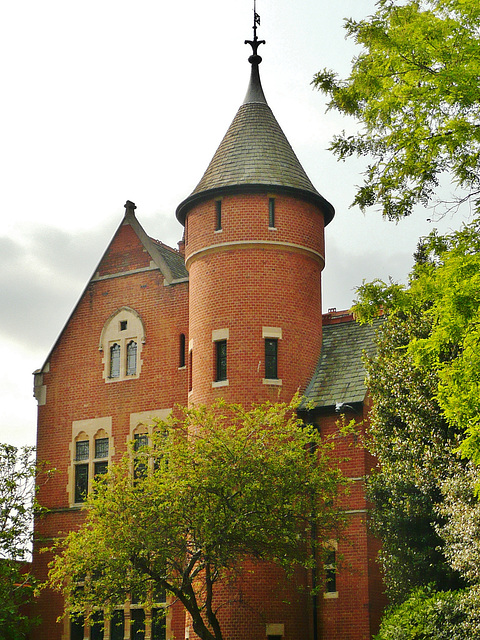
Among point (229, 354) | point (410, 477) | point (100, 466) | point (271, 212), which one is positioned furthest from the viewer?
point (100, 466)

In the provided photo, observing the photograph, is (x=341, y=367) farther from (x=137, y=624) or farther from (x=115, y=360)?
(x=137, y=624)

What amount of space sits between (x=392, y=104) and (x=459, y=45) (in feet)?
4.96

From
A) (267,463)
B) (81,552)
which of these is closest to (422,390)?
(267,463)

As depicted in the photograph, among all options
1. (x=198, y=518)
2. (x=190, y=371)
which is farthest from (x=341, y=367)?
(x=198, y=518)

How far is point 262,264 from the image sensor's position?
29328 mm

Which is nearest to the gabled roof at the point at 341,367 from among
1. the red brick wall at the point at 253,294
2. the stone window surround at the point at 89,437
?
the red brick wall at the point at 253,294

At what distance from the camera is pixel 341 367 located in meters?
29.2

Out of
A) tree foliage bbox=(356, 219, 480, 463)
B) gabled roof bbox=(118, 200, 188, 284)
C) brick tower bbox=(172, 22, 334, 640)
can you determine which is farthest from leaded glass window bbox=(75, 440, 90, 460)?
tree foliage bbox=(356, 219, 480, 463)

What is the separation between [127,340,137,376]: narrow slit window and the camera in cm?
3262

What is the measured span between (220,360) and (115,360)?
556cm

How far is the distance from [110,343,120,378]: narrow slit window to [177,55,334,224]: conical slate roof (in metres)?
4.96

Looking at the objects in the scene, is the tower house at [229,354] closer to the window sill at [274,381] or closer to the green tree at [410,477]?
the window sill at [274,381]

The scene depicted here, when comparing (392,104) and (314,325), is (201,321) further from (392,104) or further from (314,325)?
(392,104)

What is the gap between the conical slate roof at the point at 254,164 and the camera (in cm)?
2984
